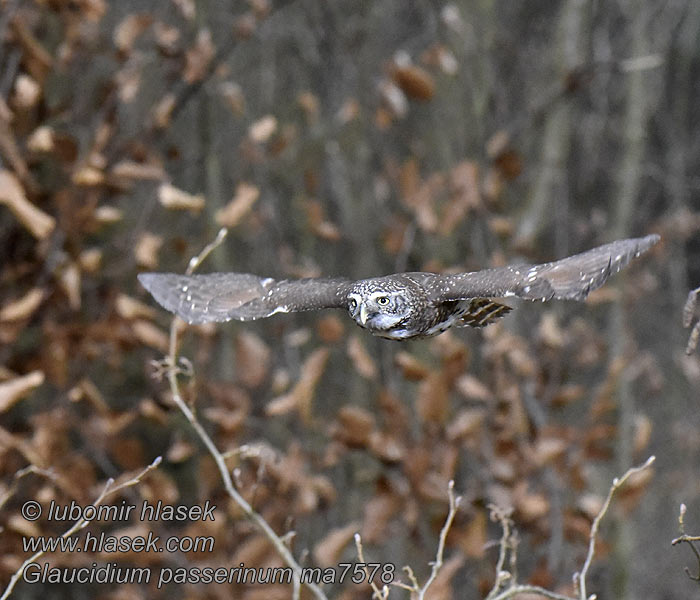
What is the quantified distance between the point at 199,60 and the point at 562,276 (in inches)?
84.4

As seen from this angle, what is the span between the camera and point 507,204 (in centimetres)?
531

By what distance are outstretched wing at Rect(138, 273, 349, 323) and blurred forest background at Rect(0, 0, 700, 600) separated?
475 millimetres

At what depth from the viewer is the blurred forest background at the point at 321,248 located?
3455 millimetres

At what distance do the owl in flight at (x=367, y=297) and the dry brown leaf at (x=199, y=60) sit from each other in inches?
48.2

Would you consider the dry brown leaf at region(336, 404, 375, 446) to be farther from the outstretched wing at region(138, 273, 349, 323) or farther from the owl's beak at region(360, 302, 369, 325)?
the owl's beak at region(360, 302, 369, 325)

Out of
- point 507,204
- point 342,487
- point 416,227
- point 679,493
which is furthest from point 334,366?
point 679,493

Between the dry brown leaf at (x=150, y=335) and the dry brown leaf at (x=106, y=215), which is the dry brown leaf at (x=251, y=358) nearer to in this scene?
the dry brown leaf at (x=150, y=335)

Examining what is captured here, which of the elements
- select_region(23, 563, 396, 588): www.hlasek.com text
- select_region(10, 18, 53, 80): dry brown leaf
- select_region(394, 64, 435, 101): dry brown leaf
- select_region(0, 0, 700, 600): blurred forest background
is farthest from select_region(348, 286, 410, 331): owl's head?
select_region(394, 64, 435, 101): dry brown leaf

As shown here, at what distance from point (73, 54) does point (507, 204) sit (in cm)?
269

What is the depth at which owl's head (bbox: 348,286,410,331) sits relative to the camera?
2545 mm

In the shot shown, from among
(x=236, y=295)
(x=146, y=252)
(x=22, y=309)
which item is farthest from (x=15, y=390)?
(x=146, y=252)

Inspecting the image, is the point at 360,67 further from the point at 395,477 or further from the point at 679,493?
the point at 679,493

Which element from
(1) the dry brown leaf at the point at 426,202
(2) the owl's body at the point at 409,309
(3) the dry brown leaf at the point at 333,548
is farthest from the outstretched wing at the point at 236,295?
(1) the dry brown leaf at the point at 426,202

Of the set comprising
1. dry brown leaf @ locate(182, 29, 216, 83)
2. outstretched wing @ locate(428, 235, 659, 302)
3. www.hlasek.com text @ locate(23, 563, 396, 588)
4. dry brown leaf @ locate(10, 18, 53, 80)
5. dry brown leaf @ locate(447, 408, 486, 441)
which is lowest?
www.hlasek.com text @ locate(23, 563, 396, 588)
